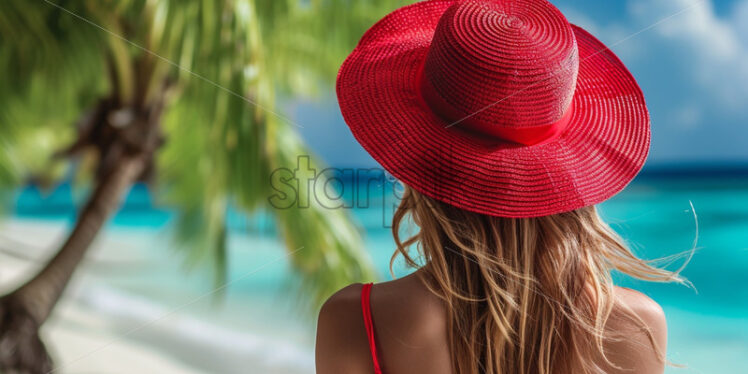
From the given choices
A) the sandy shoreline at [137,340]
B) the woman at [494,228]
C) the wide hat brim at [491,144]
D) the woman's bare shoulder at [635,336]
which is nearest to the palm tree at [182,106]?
the wide hat brim at [491,144]

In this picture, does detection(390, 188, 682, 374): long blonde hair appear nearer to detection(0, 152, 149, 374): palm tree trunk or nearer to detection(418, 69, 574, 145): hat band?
detection(418, 69, 574, 145): hat band

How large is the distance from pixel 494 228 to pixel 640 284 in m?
9.28

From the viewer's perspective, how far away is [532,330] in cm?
69

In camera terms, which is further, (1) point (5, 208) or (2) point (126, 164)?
(1) point (5, 208)

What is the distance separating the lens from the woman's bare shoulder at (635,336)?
26.7 inches

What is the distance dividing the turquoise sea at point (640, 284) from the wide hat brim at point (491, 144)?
7751mm

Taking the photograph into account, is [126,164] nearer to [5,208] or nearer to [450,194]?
[5,208]

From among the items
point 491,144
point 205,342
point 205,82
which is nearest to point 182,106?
point 205,82

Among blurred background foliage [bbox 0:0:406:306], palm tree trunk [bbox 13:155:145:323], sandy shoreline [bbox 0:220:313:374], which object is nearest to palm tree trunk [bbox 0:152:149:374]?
palm tree trunk [bbox 13:155:145:323]

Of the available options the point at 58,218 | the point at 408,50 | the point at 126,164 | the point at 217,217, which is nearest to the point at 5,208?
the point at 126,164

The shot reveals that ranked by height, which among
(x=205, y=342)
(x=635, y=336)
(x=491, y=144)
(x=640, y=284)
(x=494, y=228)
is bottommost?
(x=205, y=342)

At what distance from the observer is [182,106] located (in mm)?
4180

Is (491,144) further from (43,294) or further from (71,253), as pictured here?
(43,294)

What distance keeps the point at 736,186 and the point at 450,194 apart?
15.6 meters
